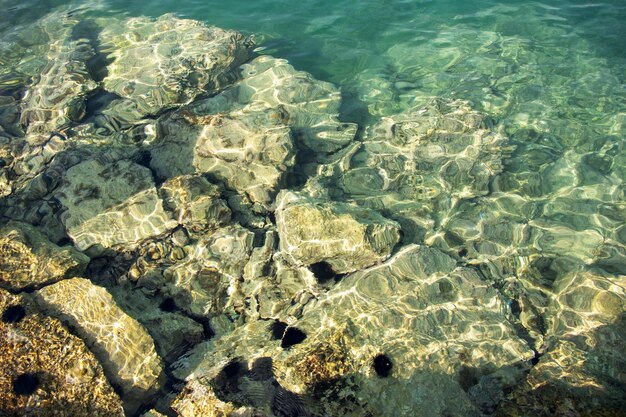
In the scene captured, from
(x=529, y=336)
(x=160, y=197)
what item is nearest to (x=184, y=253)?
(x=160, y=197)

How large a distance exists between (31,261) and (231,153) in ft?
9.77

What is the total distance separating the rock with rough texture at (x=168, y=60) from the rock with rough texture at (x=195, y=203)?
2.51 metres

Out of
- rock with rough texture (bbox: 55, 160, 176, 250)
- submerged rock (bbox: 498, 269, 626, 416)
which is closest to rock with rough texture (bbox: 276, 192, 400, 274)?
rock with rough texture (bbox: 55, 160, 176, 250)

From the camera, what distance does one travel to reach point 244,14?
1153 centimetres

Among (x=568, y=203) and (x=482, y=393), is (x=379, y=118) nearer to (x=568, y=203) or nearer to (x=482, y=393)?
(x=568, y=203)

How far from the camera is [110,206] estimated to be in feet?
18.3

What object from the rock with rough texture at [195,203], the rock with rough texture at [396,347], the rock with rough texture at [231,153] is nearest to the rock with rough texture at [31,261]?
the rock with rough texture at [195,203]

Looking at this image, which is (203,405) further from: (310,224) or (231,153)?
(231,153)

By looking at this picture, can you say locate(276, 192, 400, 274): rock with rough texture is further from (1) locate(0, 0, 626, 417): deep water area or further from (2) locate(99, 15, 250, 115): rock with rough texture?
(2) locate(99, 15, 250, 115): rock with rough texture

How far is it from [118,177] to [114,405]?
10.8 feet

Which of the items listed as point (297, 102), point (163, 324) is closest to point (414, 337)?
point (163, 324)

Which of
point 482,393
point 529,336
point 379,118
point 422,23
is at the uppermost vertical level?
point 422,23

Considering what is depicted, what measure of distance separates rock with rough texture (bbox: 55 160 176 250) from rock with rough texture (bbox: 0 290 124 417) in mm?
1664

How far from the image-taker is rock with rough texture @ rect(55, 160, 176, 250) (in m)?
5.38
